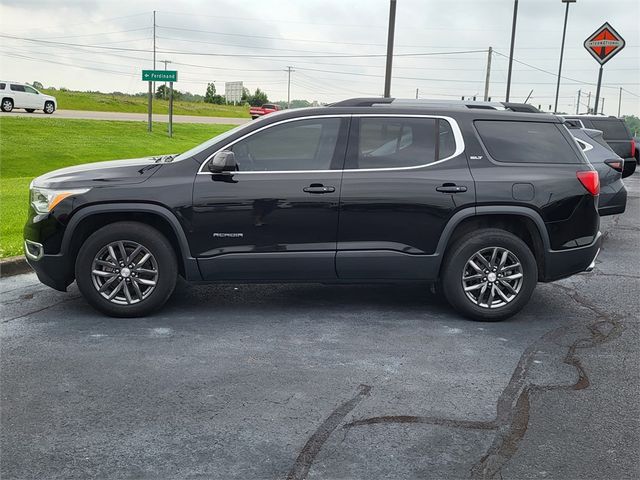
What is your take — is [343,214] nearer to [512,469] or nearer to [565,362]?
[565,362]

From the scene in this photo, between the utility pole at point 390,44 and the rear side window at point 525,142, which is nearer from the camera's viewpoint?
the rear side window at point 525,142

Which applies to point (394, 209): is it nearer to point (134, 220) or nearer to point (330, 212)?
point (330, 212)

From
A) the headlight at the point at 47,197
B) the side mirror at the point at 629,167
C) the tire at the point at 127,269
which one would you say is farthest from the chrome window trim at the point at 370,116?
the side mirror at the point at 629,167

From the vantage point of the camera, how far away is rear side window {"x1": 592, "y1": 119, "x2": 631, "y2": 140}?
18.2 m

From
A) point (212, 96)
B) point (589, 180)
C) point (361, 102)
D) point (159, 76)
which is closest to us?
point (589, 180)

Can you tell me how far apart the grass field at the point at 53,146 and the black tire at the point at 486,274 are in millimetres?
5305

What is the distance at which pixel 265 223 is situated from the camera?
19.5ft

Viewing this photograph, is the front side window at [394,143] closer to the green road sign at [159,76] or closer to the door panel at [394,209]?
the door panel at [394,209]

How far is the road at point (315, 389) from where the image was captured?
356 cm

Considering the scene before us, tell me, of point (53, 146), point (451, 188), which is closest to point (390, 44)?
point (53, 146)

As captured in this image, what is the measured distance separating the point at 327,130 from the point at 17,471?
3.79 m

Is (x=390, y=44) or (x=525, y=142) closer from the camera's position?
(x=525, y=142)

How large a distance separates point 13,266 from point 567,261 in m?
5.70

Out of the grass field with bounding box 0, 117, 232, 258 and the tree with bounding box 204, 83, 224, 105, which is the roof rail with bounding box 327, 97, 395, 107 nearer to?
the grass field with bounding box 0, 117, 232, 258
